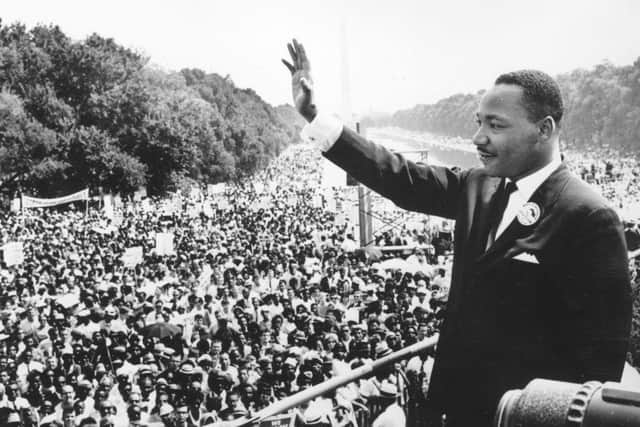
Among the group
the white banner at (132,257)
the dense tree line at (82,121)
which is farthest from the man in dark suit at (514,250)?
the dense tree line at (82,121)

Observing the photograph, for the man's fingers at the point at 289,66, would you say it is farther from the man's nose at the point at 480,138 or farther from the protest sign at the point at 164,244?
the protest sign at the point at 164,244

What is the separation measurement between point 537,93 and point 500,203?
0.33 meters

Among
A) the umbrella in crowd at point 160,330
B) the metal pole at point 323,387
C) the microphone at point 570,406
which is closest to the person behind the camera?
the microphone at point 570,406

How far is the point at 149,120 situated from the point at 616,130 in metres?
39.0

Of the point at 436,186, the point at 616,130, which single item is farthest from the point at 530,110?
the point at 616,130

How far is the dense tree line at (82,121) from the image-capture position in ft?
103

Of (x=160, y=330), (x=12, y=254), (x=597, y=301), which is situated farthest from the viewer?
(x=12, y=254)

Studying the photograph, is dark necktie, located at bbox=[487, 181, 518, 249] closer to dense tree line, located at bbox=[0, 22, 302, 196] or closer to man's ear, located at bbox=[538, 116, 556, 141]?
man's ear, located at bbox=[538, 116, 556, 141]

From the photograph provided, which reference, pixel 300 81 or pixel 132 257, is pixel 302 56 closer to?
pixel 300 81

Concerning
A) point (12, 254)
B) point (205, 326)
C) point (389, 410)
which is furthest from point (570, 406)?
point (12, 254)

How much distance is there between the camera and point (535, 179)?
1.74 meters

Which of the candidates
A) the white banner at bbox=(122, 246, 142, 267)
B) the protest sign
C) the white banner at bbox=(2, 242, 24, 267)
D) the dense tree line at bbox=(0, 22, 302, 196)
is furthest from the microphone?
the dense tree line at bbox=(0, 22, 302, 196)

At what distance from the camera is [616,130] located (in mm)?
54062

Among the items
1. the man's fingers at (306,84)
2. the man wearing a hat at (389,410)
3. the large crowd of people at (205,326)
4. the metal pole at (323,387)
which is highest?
the man's fingers at (306,84)
